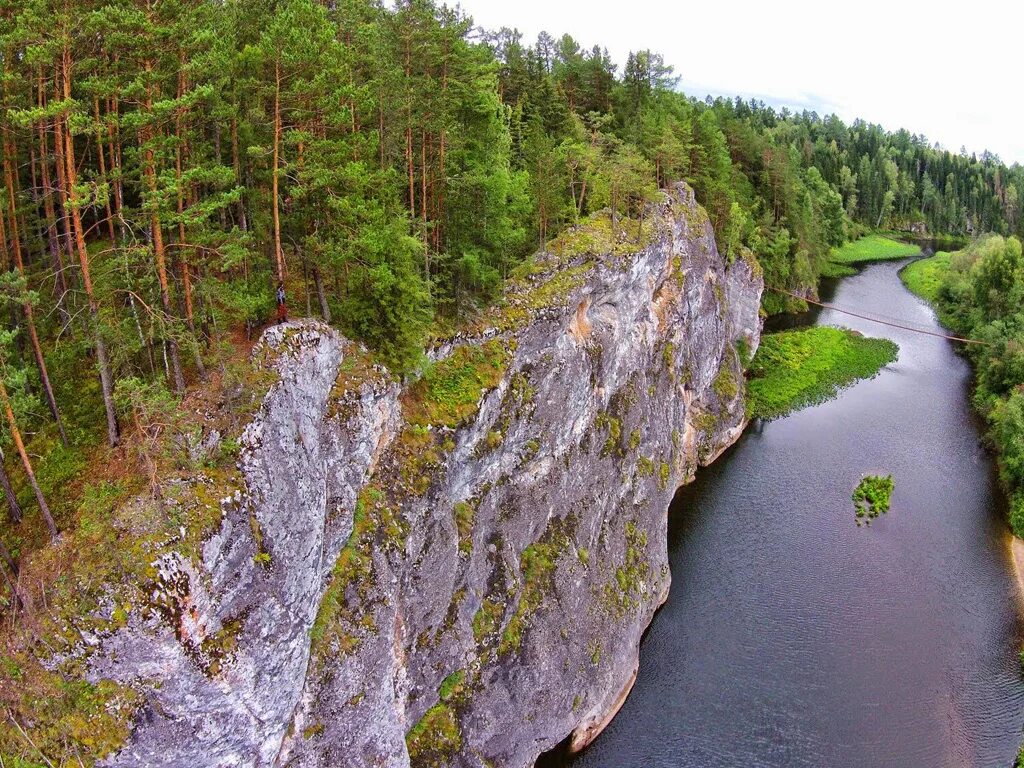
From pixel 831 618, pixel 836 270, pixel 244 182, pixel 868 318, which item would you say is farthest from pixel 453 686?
pixel 836 270

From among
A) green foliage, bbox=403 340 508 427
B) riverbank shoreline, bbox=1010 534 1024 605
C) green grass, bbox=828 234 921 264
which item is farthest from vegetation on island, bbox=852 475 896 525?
green grass, bbox=828 234 921 264

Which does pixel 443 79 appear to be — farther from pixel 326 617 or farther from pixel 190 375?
pixel 326 617

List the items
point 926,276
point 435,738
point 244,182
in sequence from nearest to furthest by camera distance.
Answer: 1. point 435,738
2. point 244,182
3. point 926,276

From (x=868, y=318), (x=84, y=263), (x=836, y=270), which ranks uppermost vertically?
(x=84, y=263)

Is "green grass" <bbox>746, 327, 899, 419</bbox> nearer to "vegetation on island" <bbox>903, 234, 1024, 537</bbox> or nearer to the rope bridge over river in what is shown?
the rope bridge over river

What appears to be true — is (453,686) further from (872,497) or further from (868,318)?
(868,318)

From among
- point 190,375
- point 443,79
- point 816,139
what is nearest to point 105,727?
point 190,375

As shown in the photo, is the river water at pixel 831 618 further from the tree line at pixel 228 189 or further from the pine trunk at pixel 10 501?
the pine trunk at pixel 10 501
